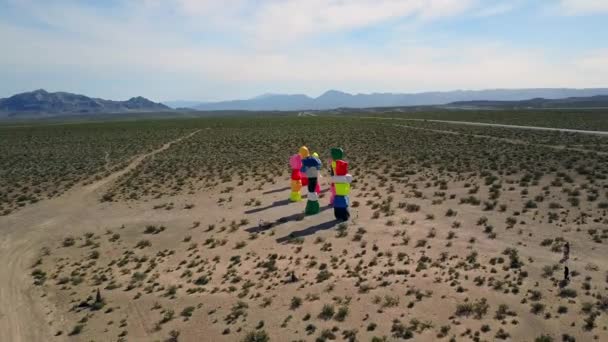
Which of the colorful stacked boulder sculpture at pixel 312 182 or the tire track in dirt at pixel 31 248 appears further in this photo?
the colorful stacked boulder sculpture at pixel 312 182

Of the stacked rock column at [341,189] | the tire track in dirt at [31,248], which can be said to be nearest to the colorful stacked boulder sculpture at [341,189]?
the stacked rock column at [341,189]

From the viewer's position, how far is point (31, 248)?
1833 cm

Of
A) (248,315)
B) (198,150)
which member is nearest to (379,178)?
(248,315)

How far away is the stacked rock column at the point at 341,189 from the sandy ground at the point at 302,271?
2.47 ft

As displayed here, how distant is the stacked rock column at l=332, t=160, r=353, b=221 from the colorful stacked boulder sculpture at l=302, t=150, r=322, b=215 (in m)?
1.60

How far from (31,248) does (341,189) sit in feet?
42.0

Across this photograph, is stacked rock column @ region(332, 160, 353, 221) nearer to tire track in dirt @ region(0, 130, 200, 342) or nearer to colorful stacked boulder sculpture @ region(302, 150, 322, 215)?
colorful stacked boulder sculpture @ region(302, 150, 322, 215)

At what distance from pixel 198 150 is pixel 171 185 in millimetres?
18613

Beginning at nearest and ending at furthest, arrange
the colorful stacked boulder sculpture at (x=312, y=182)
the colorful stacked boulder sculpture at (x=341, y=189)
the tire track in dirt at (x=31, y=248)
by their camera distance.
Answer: the tire track in dirt at (x=31, y=248)
the colorful stacked boulder sculpture at (x=341, y=189)
the colorful stacked boulder sculpture at (x=312, y=182)

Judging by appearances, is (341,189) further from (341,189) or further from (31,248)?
(31,248)

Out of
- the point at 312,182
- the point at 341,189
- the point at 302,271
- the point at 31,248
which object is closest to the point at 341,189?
the point at 341,189

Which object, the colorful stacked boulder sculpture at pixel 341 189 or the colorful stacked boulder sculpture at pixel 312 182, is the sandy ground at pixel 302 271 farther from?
the colorful stacked boulder sculpture at pixel 341 189

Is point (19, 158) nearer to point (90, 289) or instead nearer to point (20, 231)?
point (20, 231)

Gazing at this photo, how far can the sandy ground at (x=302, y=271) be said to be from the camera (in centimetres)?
1106
